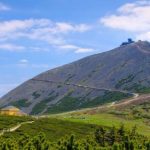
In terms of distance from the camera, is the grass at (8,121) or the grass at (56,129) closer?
the grass at (56,129)

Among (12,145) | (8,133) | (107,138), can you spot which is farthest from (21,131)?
(12,145)

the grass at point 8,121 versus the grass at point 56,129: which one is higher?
the grass at point 8,121

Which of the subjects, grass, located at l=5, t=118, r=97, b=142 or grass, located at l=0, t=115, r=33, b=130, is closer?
grass, located at l=5, t=118, r=97, b=142

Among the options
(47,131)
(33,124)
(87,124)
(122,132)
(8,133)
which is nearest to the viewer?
(122,132)

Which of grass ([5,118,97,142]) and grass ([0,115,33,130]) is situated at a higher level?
grass ([0,115,33,130])

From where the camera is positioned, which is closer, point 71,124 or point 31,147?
point 31,147

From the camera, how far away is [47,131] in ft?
557

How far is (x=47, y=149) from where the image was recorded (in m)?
101

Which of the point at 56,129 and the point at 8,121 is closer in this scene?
the point at 56,129

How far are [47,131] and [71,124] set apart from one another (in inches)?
892

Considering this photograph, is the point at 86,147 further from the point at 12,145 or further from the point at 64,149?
the point at 12,145

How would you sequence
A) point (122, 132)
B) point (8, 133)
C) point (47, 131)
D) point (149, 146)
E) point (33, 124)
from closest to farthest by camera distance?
1. point (149, 146)
2. point (122, 132)
3. point (8, 133)
4. point (47, 131)
5. point (33, 124)

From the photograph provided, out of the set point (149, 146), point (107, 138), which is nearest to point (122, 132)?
point (107, 138)

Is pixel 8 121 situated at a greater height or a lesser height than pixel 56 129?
greater
